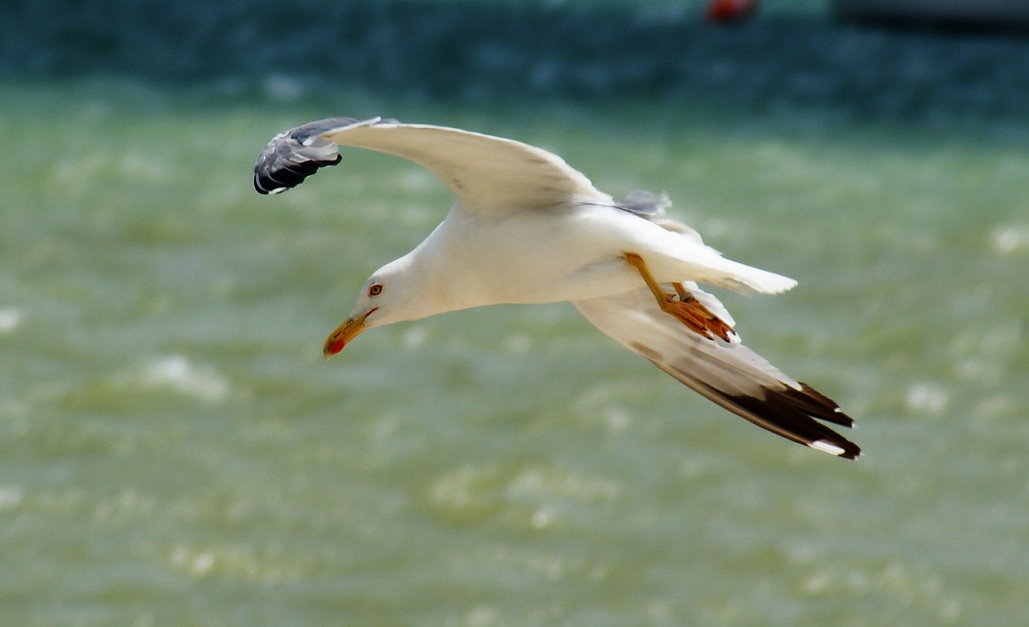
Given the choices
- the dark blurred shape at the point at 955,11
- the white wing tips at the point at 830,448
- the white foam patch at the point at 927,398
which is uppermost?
the dark blurred shape at the point at 955,11

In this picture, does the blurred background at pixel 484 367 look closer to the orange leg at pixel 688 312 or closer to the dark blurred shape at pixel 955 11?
the dark blurred shape at pixel 955 11

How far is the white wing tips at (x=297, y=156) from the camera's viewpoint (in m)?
5.35

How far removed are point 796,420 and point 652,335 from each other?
0.68 meters

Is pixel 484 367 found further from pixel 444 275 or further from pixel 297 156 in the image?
pixel 297 156

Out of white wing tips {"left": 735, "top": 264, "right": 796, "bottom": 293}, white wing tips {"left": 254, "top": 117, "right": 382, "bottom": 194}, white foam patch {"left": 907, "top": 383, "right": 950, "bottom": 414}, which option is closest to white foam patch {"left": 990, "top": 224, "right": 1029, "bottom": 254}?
white foam patch {"left": 907, "top": 383, "right": 950, "bottom": 414}

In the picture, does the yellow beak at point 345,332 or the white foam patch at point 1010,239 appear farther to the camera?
the white foam patch at point 1010,239

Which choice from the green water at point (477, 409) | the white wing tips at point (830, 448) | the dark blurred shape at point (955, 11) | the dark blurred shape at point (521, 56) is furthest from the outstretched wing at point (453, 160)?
the dark blurred shape at point (955, 11)

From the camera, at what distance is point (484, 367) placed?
53.0ft

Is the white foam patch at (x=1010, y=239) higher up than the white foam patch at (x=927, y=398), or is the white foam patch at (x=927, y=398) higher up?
the white foam patch at (x=1010, y=239)

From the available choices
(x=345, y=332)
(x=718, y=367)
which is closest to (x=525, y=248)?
(x=345, y=332)

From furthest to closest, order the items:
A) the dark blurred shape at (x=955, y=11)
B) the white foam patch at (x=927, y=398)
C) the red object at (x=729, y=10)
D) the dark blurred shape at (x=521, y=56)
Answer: the red object at (x=729, y=10)
the dark blurred shape at (x=955, y=11)
the dark blurred shape at (x=521, y=56)
the white foam patch at (x=927, y=398)

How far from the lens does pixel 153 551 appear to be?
45.0 ft

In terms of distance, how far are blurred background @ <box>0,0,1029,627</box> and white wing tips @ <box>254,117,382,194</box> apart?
26.3 feet

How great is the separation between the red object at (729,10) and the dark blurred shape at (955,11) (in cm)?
179
